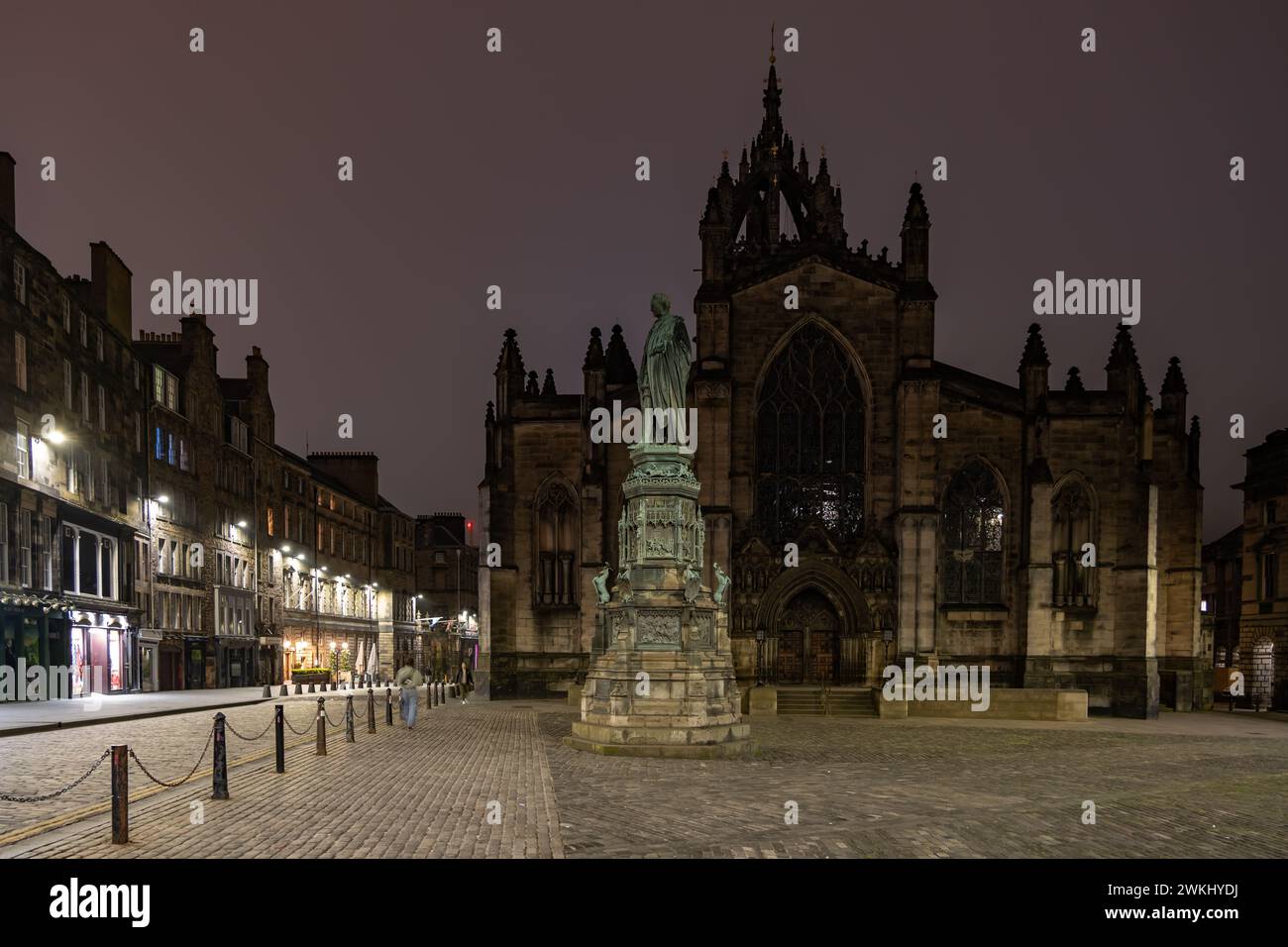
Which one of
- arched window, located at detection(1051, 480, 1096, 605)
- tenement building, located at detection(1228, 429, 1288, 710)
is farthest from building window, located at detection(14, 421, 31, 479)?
tenement building, located at detection(1228, 429, 1288, 710)

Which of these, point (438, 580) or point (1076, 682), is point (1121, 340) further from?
point (438, 580)

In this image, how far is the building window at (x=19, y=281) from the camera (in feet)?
102

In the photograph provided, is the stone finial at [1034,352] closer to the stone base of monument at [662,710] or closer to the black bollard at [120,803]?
the stone base of monument at [662,710]

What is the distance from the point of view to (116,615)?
1468 inches

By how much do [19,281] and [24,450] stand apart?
553cm

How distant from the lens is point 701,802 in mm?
12164

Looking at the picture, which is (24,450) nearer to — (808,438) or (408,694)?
(408,694)

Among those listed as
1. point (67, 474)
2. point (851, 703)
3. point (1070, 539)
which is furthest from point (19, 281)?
point (1070, 539)

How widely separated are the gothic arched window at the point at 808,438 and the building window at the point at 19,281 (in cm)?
2539

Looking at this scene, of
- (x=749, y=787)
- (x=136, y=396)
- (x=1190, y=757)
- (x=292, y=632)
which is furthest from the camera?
(x=292, y=632)

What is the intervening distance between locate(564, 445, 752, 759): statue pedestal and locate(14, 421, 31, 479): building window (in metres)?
22.6

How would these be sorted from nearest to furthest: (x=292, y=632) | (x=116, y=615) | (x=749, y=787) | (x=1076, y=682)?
(x=749, y=787) → (x=1076, y=682) → (x=116, y=615) → (x=292, y=632)

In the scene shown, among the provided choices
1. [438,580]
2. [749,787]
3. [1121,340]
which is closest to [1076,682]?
[1121,340]
